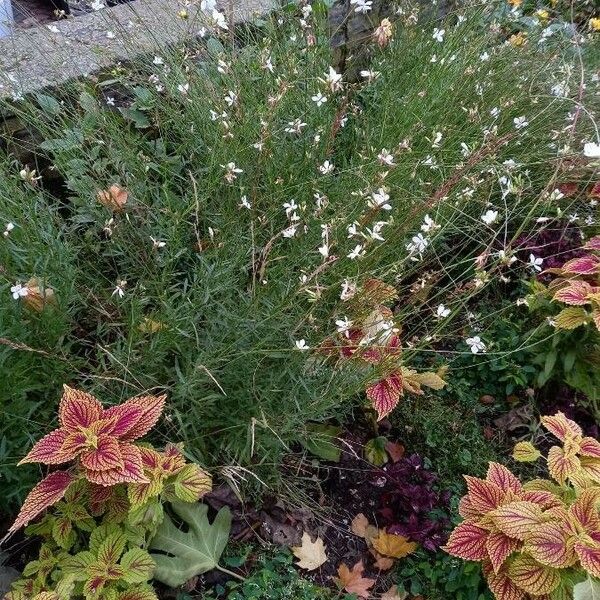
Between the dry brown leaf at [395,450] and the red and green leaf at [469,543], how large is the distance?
0.56 metres

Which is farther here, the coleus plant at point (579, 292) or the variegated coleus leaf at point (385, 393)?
the coleus plant at point (579, 292)

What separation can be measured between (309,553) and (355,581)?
0.51ft

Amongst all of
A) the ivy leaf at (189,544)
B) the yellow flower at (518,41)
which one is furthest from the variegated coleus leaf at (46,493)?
the yellow flower at (518,41)

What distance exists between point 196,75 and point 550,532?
1.85 meters

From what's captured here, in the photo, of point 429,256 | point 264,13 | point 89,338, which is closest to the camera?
point 89,338

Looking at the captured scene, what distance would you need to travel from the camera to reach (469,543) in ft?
5.85

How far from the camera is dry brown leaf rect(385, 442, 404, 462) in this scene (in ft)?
7.75

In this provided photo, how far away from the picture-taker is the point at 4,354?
1.68 metres

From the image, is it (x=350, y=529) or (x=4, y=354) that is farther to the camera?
(x=350, y=529)

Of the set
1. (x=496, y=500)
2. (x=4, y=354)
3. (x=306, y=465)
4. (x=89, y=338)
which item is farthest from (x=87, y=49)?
(x=496, y=500)

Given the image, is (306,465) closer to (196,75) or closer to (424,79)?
(196,75)

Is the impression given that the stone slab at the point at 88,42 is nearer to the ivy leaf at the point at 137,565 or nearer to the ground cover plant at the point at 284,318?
the ground cover plant at the point at 284,318

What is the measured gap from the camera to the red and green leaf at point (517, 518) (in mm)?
1681

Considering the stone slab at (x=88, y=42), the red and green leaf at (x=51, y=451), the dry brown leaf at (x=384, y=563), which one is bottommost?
the dry brown leaf at (x=384, y=563)
